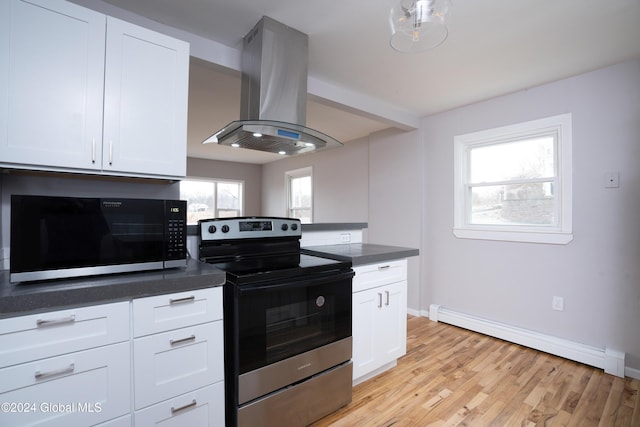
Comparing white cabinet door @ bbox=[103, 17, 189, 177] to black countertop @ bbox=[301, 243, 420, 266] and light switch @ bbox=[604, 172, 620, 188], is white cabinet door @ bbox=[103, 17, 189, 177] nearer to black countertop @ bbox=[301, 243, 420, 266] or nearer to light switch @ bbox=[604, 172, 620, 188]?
black countertop @ bbox=[301, 243, 420, 266]

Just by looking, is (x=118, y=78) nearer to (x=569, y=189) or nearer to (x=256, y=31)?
(x=256, y=31)

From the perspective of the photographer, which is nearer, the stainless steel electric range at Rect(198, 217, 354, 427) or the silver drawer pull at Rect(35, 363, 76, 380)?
the silver drawer pull at Rect(35, 363, 76, 380)

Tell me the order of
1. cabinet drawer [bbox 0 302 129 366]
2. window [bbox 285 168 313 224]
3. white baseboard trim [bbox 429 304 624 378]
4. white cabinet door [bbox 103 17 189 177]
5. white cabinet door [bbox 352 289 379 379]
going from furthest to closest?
window [bbox 285 168 313 224]
white baseboard trim [bbox 429 304 624 378]
white cabinet door [bbox 352 289 379 379]
white cabinet door [bbox 103 17 189 177]
cabinet drawer [bbox 0 302 129 366]

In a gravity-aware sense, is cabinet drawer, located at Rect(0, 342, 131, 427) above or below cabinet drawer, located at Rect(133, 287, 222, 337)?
below

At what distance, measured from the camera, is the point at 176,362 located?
1.24m

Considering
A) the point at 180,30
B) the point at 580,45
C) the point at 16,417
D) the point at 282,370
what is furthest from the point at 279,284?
the point at 580,45

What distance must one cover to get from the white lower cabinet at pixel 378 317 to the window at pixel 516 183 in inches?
56.7

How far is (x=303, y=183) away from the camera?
590 centimetres

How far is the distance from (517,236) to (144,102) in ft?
10.5

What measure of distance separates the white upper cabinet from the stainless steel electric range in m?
0.53

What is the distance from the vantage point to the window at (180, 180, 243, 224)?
622 cm

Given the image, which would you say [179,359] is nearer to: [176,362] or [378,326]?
[176,362]

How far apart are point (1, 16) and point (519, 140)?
3662mm

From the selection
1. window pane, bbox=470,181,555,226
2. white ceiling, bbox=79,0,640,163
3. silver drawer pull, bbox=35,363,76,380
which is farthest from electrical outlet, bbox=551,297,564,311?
silver drawer pull, bbox=35,363,76,380
